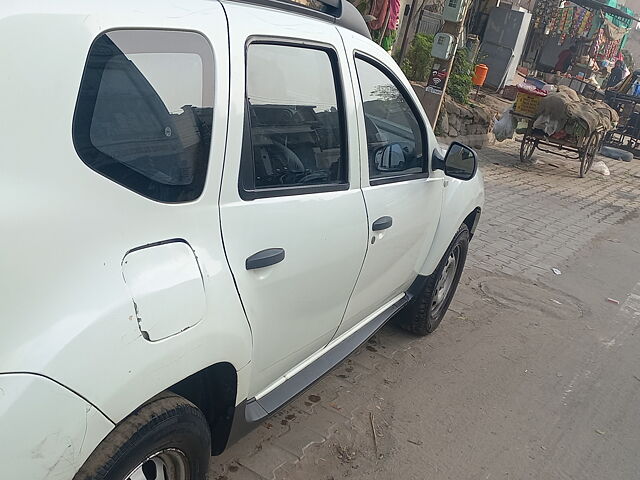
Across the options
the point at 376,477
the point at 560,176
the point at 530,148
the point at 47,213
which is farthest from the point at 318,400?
the point at 530,148

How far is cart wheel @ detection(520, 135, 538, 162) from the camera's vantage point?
467 inches

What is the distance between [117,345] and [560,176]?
11705 millimetres

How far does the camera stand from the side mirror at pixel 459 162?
346 cm

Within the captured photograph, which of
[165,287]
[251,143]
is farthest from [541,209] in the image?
[165,287]

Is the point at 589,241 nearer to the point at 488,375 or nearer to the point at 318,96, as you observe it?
the point at 488,375

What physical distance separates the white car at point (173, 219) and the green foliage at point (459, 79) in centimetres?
1036

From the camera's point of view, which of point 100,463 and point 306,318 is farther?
point 306,318

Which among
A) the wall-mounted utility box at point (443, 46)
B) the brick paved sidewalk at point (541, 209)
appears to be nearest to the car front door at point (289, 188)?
the brick paved sidewalk at point (541, 209)

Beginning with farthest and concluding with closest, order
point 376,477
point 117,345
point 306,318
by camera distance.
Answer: point 376,477, point 306,318, point 117,345

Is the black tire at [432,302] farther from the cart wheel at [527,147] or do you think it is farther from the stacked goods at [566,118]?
the cart wheel at [527,147]

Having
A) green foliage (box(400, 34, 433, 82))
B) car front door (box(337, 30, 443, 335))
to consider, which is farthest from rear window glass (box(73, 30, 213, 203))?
green foliage (box(400, 34, 433, 82))

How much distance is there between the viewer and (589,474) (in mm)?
3309

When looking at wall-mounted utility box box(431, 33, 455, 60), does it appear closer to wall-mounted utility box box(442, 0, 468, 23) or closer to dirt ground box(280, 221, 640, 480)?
wall-mounted utility box box(442, 0, 468, 23)

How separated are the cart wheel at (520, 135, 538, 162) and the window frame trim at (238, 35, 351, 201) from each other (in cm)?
1001
